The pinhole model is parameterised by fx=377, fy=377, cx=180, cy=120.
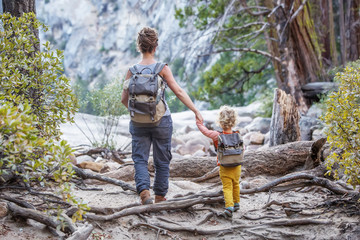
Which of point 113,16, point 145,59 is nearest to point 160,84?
point 145,59

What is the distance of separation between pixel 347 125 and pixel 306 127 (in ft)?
18.7

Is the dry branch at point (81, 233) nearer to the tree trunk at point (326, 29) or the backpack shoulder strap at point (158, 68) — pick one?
the backpack shoulder strap at point (158, 68)

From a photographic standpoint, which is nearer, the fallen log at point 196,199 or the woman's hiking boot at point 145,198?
the fallen log at point 196,199

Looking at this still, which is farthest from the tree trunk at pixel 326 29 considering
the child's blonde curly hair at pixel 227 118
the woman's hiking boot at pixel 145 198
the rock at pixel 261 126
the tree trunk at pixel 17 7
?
the tree trunk at pixel 17 7

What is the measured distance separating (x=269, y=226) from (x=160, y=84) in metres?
1.73

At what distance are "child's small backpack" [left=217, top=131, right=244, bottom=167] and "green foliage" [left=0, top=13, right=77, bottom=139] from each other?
151 centimetres

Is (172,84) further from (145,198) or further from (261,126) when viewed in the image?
(261,126)

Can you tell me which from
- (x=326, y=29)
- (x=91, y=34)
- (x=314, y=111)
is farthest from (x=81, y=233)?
(x=91, y=34)

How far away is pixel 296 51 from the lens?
11.5 meters

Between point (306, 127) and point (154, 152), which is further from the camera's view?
point (306, 127)

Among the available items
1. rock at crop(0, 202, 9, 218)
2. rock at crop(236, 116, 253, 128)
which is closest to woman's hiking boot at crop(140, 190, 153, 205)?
rock at crop(0, 202, 9, 218)

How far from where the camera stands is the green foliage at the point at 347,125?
3166mm

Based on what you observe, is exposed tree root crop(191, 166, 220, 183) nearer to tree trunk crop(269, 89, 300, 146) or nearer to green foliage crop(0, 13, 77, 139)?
tree trunk crop(269, 89, 300, 146)

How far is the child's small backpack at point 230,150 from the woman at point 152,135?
0.34 m
